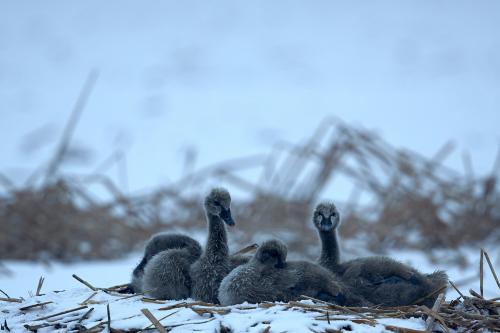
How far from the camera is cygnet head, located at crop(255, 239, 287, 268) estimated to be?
4.77 meters

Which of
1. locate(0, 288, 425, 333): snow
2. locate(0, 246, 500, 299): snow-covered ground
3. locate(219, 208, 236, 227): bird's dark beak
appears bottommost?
locate(0, 288, 425, 333): snow

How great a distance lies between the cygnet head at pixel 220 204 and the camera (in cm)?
514

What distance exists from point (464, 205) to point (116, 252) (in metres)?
4.17

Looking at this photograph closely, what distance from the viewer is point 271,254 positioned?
478 centimetres

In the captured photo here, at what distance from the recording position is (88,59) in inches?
790

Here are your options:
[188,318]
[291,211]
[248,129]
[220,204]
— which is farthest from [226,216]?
[248,129]

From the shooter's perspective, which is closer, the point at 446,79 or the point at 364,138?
the point at 364,138

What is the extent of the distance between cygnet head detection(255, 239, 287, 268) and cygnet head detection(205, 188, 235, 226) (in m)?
0.40

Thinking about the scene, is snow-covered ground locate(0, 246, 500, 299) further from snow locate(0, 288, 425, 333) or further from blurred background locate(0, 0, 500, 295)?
snow locate(0, 288, 425, 333)

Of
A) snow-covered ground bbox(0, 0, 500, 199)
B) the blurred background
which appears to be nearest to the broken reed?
the blurred background

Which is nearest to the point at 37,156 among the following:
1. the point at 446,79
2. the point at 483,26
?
the point at 446,79

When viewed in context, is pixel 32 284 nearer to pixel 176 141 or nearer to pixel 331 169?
pixel 331 169

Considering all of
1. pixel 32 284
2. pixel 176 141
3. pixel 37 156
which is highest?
pixel 176 141

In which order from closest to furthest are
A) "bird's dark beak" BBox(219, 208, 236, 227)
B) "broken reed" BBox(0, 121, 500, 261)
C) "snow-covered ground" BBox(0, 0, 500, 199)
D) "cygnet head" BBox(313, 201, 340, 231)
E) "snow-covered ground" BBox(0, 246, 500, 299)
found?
"bird's dark beak" BBox(219, 208, 236, 227) < "cygnet head" BBox(313, 201, 340, 231) < "snow-covered ground" BBox(0, 246, 500, 299) < "broken reed" BBox(0, 121, 500, 261) < "snow-covered ground" BBox(0, 0, 500, 199)
